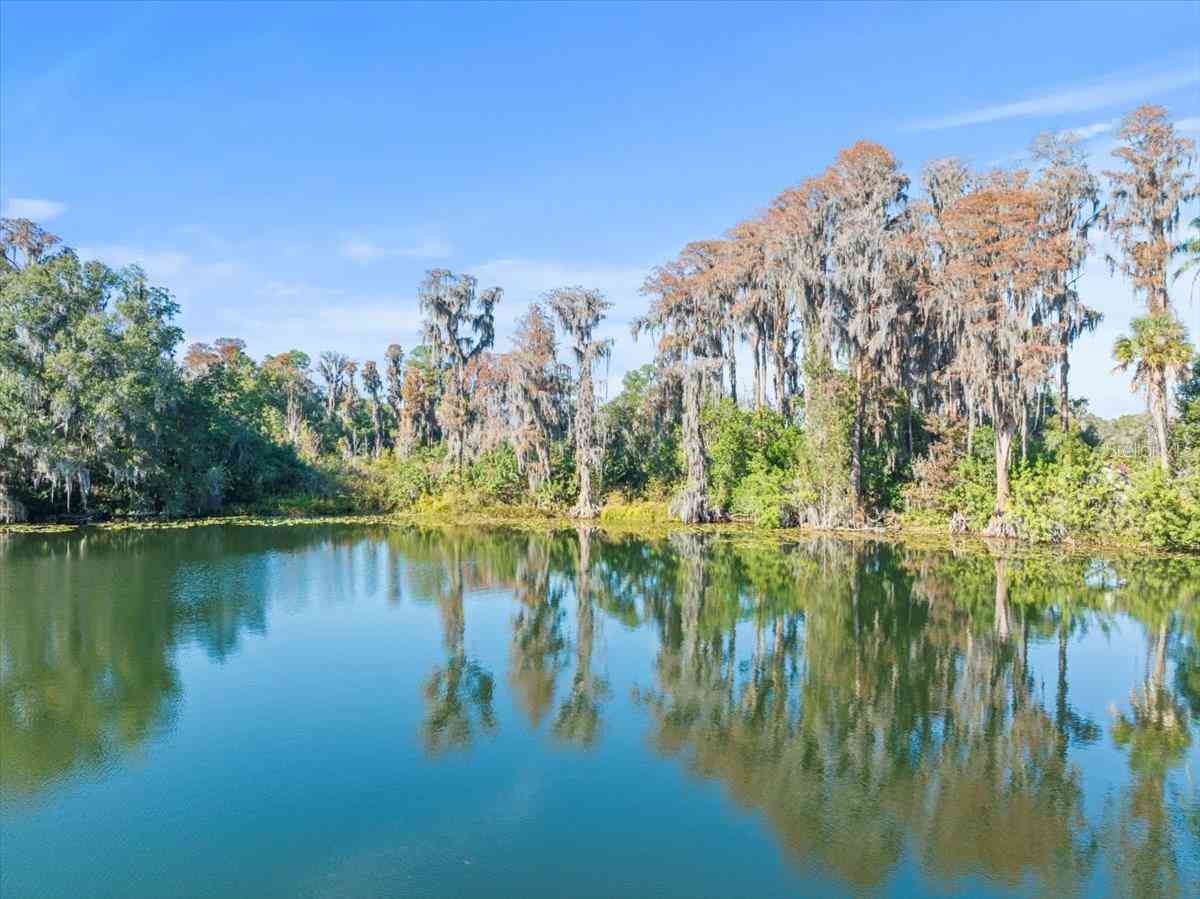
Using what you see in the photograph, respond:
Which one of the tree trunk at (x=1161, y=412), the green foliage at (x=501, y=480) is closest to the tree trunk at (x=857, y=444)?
the tree trunk at (x=1161, y=412)

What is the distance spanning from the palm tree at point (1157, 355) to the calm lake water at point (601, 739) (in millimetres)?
7922

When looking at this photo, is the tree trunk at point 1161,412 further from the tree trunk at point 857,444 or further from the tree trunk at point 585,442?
the tree trunk at point 585,442

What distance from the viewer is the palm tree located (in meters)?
25.0

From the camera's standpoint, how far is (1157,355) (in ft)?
82.3

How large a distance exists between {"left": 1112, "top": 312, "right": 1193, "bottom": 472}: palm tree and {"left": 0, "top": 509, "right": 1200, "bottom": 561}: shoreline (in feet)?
12.1

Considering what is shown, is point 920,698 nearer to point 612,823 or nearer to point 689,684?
point 689,684

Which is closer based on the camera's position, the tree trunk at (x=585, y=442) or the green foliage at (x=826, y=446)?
the green foliage at (x=826, y=446)

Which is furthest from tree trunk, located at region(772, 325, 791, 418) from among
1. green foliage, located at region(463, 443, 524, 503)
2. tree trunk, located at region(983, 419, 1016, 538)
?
green foliage, located at region(463, 443, 524, 503)

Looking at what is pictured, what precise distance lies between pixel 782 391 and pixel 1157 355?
48.1 ft

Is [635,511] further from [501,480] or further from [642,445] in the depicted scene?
[501,480]

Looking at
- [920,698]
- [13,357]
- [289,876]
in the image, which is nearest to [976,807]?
[920,698]

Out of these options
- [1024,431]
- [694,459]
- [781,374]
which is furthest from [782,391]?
[1024,431]

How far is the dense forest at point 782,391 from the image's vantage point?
26984 millimetres

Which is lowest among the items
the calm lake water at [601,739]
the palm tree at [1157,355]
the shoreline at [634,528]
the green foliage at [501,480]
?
the calm lake water at [601,739]
